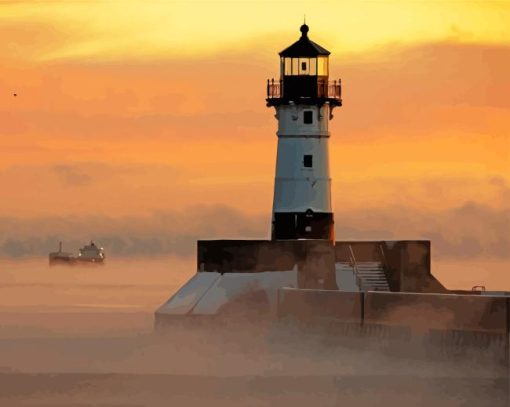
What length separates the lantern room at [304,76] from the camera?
59562mm

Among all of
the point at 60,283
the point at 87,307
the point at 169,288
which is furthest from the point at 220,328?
the point at 60,283

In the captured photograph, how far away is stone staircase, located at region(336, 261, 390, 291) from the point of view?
5741 cm

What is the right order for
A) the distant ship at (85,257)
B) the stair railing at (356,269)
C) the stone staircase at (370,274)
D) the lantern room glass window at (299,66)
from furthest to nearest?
1. the distant ship at (85,257)
2. the lantern room glass window at (299,66)
3. the stair railing at (356,269)
4. the stone staircase at (370,274)

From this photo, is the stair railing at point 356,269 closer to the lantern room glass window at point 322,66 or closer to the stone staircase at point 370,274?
the stone staircase at point 370,274

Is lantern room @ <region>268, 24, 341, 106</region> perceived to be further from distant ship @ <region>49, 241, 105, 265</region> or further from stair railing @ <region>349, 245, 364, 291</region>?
distant ship @ <region>49, 241, 105, 265</region>

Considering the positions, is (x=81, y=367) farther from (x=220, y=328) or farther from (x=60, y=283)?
(x=60, y=283)

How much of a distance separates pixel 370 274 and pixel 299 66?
225 inches

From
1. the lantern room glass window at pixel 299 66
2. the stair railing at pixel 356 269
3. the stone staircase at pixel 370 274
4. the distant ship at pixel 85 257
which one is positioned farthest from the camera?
the distant ship at pixel 85 257

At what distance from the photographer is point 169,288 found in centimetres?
13562

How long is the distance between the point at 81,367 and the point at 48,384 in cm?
476

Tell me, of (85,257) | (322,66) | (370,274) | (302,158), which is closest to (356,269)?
(370,274)

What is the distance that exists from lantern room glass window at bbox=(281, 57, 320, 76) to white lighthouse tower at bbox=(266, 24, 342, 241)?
0.11 meters

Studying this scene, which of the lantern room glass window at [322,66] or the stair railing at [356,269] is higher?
the lantern room glass window at [322,66]

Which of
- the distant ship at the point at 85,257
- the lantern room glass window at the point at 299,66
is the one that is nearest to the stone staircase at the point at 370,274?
the lantern room glass window at the point at 299,66
